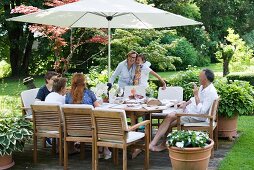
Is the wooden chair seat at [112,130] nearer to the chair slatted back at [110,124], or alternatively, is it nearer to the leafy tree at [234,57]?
the chair slatted back at [110,124]

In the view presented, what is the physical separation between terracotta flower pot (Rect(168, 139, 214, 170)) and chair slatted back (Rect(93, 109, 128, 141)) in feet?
2.01

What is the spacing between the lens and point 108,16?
699cm

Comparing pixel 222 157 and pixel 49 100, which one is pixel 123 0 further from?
pixel 222 157

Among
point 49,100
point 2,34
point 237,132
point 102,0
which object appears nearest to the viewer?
point 49,100

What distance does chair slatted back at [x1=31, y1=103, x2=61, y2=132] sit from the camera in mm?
5254

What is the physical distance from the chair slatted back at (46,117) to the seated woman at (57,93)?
1.00ft

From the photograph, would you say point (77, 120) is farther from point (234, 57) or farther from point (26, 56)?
point (26, 56)

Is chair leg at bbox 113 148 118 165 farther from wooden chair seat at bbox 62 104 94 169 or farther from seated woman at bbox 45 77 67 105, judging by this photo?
seated woman at bbox 45 77 67 105

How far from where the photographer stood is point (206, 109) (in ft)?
18.5

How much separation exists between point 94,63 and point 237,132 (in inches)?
485

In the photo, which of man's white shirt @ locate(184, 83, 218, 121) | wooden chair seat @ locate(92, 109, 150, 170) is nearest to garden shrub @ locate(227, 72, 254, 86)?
man's white shirt @ locate(184, 83, 218, 121)

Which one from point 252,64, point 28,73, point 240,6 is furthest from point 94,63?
point 240,6

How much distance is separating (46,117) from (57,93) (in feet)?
1.48

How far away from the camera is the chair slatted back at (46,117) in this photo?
207 inches
